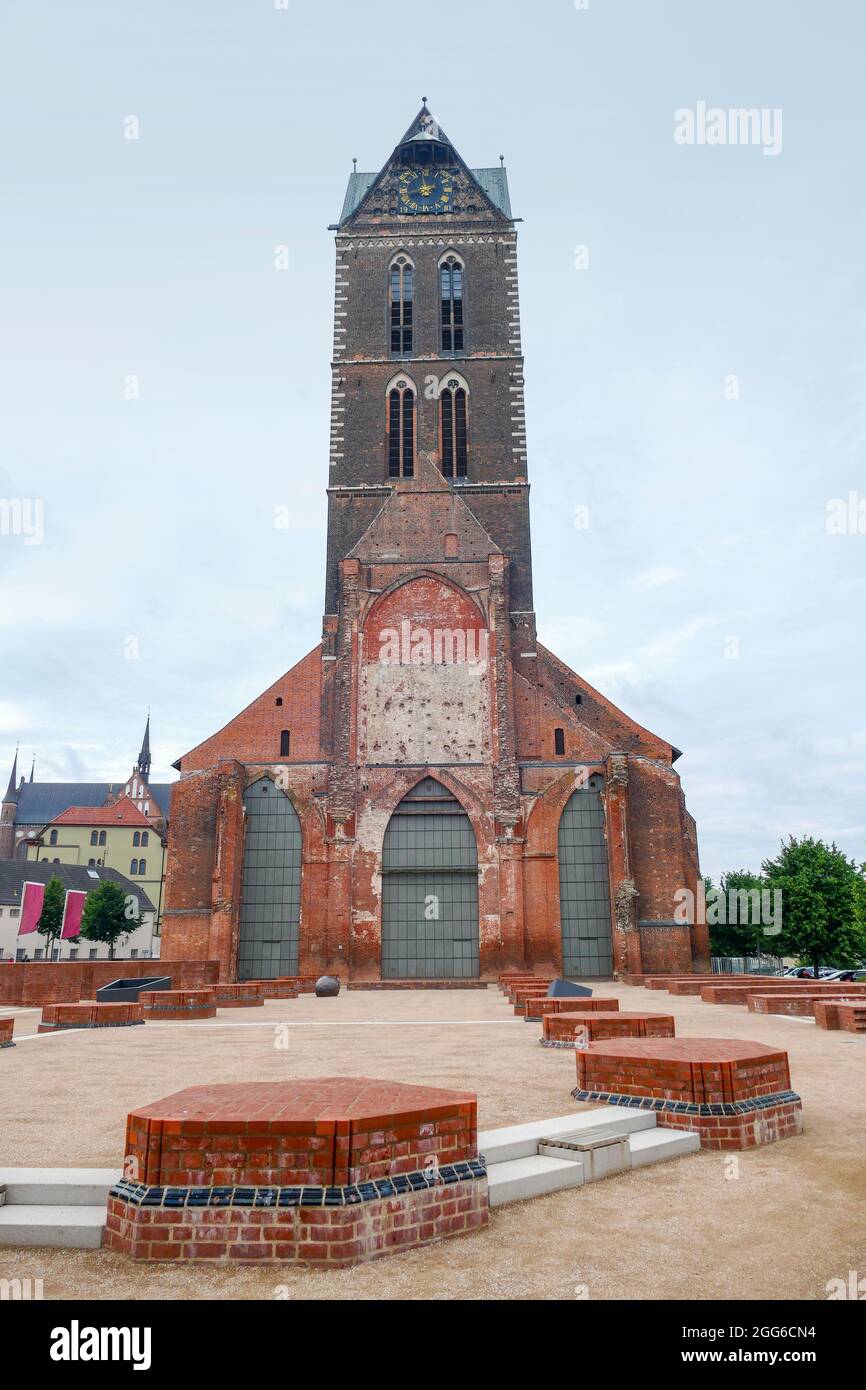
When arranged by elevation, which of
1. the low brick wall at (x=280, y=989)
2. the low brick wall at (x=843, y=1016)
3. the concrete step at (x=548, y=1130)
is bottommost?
the low brick wall at (x=280, y=989)

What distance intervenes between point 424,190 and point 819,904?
40.9m

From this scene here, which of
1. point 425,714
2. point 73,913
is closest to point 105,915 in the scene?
point 73,913

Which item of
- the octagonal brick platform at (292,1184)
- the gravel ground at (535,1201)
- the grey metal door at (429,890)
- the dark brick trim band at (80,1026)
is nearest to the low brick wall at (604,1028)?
the gravel ground at (535,1201)

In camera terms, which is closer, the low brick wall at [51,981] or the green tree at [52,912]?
the low brick wall at [51,981]

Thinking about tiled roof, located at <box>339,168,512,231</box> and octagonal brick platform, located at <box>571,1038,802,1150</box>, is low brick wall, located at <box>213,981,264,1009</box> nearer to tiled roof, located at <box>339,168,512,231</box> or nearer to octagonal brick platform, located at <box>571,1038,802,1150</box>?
octagonal brick platform, located at <box>571,1038,802,1150</box>

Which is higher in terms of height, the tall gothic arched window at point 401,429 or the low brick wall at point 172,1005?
the tall gothic arched window at point 401,429

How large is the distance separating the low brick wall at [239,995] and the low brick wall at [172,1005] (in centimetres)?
382

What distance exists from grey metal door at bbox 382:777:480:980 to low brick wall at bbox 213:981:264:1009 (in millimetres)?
10318

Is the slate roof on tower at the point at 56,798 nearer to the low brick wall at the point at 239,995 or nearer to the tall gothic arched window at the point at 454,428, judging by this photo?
the tall gothic arched window at the point at 454,428

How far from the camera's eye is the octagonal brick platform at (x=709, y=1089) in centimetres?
604

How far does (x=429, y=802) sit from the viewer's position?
31.9 metres

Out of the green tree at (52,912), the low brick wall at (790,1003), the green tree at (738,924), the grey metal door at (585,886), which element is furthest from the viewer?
the green tree at (52,912)

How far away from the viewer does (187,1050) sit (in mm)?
10984
